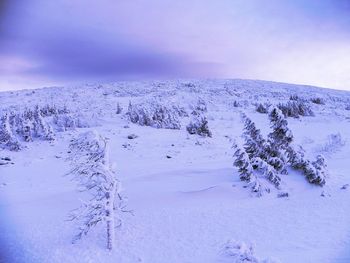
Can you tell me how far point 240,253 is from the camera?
6.96 m

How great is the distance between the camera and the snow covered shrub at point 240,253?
680 centimetres

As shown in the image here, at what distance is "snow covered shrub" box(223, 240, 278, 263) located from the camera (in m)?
6.80

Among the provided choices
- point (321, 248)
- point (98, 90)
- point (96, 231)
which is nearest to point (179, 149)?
point (96, 231)

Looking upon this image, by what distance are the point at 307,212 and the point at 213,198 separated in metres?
2.62

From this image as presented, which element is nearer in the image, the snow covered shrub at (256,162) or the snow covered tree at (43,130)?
the snow covered shrub at (256,162)

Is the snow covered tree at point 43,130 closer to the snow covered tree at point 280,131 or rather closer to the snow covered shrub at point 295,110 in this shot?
the snow covered tree at point 280,131

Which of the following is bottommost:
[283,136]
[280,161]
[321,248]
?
[321,248]

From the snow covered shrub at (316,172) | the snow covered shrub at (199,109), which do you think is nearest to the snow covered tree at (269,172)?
the snow covered shrub at (316,172)

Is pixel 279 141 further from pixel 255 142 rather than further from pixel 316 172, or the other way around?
pixel 316 172

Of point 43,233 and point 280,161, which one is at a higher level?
point 280,161

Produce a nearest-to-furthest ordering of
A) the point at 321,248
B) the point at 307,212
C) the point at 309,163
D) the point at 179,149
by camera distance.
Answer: the point at 321,248
the point at 307,212
the point at 309,163
the point at 179,149

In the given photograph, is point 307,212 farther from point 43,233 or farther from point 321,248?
point 43,233

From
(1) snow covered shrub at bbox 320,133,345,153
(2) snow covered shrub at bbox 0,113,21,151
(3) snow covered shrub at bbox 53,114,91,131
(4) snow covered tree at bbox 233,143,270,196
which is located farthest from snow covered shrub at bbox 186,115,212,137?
(2) snow covered shrub at bbox 0,113,21,151

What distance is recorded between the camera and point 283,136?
1195cm
